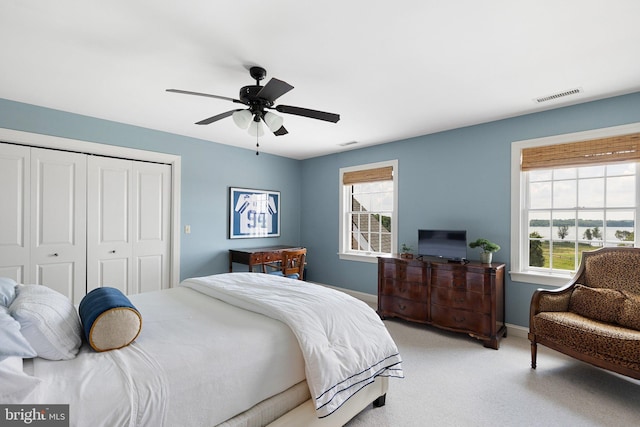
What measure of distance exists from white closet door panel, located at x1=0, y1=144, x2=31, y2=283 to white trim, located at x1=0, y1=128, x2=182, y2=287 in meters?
0.12

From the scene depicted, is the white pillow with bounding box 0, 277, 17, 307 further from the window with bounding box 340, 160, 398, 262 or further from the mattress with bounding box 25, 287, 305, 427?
the window with bounding box 340, 160, 398, 262

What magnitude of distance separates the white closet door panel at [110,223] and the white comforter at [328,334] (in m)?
2.03

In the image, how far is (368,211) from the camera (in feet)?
16.5

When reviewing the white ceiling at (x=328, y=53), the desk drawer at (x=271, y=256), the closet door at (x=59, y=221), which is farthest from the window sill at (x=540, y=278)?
the closet door at (x=59, y=221)

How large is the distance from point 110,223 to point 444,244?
158 inches

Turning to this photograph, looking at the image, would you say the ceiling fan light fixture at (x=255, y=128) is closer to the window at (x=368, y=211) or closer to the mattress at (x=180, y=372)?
the mattress at (x=180, y=372)

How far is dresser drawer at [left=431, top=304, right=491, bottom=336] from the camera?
3.18 meters

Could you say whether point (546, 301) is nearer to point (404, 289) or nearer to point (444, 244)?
point (444, 244)

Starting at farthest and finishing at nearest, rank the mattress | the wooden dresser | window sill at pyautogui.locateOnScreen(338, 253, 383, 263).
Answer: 1. window sill at pyautogui.locateOnScreen(338, 253, 383, 263)
2. the wooden dresser
3. the mattress

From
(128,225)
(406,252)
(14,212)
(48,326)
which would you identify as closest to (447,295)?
(406,252)

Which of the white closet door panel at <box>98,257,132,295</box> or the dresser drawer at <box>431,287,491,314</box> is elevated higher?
the white closet door panel at <box>98,257,132,295</box>

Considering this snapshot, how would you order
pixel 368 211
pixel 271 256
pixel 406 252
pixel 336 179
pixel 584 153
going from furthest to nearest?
1. pixel 336 179
2. pixel 368 211
3. pixel 271 256
4. pixel 406 252
5. pixel 584 153

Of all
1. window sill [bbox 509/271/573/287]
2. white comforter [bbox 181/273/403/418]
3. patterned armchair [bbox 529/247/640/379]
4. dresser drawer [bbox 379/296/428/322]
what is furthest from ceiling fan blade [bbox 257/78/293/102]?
window sill [bbox 509/271/573/287]

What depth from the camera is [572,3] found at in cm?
167
